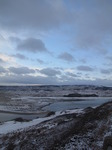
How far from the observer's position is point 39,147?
15.1m

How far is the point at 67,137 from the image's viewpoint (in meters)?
15.0

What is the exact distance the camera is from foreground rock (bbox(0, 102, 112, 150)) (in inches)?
544

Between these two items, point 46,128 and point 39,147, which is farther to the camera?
point 46,128

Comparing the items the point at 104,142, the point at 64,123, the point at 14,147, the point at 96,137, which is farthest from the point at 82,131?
the point at 14,147

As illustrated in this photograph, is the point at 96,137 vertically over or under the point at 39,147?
over

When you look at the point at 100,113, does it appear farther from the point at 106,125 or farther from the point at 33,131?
the point at 33,131

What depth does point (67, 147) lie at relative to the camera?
13555mm

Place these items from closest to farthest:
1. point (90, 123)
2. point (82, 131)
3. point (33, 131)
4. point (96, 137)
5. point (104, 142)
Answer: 1. point (104, 142)
2. point (96, 137)
3. point (82, 131)
4. point (90, 123)
5. point (33, 131)

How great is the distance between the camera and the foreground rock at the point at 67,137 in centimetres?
1382

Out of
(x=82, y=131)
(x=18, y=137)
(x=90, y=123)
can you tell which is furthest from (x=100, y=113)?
(x=18, y=137)

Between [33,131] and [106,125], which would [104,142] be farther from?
[33,131]

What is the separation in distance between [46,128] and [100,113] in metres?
4.57

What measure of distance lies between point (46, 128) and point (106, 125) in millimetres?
5056

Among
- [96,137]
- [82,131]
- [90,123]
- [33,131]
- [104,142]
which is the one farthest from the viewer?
[33,131]
